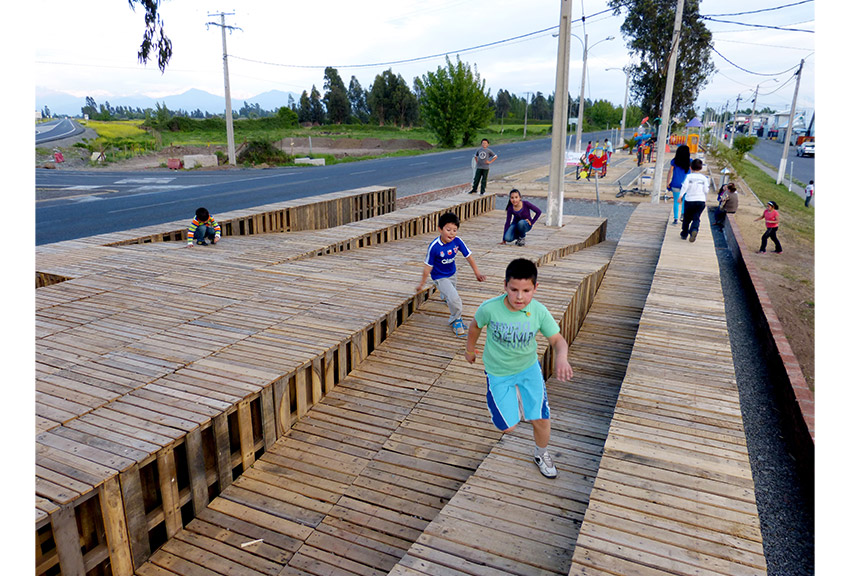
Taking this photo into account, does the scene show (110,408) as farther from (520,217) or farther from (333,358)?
(520,217)

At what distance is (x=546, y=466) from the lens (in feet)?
13.9

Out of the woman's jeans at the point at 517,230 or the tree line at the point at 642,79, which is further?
the tree line at the point at 642,79

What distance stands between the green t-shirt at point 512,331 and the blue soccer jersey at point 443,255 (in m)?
2.59

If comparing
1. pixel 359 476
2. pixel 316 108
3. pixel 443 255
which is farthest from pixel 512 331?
pixel 316 108

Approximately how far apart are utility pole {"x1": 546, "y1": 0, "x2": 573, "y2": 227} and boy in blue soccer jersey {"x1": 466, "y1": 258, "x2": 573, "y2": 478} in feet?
30.6

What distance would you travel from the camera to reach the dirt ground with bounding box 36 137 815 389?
10.8m

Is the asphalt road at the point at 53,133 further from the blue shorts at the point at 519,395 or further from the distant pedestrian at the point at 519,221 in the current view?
the blue shorts at the point at 519,395

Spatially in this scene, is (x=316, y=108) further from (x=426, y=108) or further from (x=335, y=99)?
(x=426, y=108)

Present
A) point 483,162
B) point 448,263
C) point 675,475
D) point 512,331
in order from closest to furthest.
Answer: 1. point 675,475
2. point 512,331
3. point 448,263
4. point 483,162

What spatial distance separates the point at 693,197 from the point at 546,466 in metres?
8.78

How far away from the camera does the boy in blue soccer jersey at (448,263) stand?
6.45 meters

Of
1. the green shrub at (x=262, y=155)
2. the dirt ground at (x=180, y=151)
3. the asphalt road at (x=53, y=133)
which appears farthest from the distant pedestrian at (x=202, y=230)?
the asphalt road at (x=53, y=133)

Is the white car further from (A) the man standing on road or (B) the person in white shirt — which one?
(B) the person in white shirt

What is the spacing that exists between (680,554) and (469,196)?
14.4 metres
